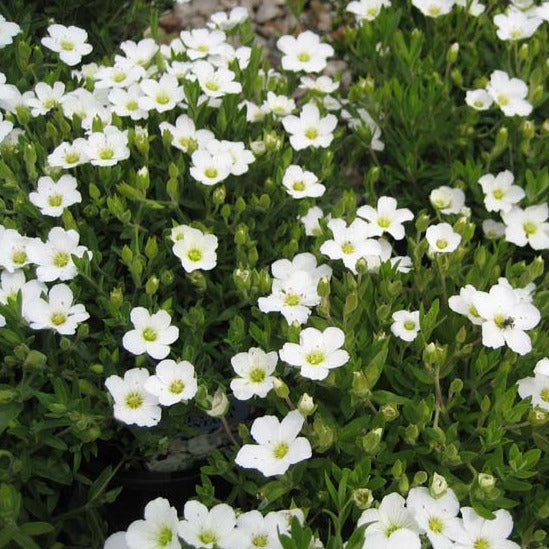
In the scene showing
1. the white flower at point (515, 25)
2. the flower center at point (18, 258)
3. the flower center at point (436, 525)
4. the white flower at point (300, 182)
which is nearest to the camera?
the flower center at point (436, 525)

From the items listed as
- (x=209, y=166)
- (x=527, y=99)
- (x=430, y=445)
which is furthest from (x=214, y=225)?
(x=527, y=99)

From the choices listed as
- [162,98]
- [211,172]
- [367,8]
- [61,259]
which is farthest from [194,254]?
[367,8]

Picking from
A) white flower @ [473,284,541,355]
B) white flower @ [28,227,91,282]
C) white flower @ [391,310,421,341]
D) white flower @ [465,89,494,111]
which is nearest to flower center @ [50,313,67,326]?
white flower @ [28,227,91,282]

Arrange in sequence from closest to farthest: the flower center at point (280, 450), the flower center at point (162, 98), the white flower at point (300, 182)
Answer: the flower center at point (280, 450), the white flower at point (300, 182), the flower center at point (162, 98)

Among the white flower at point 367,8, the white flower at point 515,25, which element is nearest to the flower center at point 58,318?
the white flower at point 367,8

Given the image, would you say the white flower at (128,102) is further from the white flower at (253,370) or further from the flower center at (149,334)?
the white flower at (253,370)

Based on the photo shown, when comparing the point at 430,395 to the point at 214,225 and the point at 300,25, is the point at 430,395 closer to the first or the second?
the point at 214,225

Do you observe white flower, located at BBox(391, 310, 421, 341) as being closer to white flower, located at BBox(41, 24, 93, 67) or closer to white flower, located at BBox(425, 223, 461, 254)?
white flower, located at BBox(425, 223, 461, 254)
